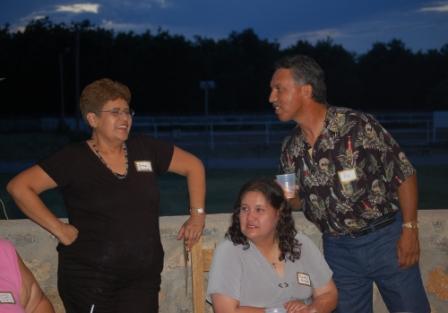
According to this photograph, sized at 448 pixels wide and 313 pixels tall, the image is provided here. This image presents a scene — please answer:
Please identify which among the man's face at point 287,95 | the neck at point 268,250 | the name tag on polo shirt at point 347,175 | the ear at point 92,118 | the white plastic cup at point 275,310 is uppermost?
the man's face at point 287,95

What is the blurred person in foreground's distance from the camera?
260cm

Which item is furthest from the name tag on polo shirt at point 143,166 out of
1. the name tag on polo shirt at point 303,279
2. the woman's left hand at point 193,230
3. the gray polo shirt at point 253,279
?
the name tag on polo shirt at point 303,279

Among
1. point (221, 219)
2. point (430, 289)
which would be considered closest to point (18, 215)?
point (221, 219)

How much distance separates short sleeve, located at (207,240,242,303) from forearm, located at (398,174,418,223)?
0.82m

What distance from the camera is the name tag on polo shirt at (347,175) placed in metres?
2.72

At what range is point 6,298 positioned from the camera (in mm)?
2246

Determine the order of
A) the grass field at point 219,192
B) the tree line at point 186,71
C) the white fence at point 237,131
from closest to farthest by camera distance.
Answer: the grass field at point 219,192 → the white fence at point 237,131 → the tree line at point 186,71

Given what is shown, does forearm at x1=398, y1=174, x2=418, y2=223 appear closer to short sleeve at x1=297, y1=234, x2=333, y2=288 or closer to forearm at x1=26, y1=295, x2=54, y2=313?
short sleeve at x1=297, y1=234, x2=333, y2=288

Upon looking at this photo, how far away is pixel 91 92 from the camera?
2.68m

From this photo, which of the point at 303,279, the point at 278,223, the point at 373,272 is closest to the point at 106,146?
the point at 278,223

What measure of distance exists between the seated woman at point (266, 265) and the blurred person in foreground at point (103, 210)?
1.18 feet

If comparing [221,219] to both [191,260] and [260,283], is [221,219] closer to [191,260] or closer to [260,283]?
[191,260]

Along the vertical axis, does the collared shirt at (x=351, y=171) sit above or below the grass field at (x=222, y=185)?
above

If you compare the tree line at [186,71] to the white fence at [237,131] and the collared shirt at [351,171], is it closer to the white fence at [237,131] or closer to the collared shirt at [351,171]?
the white fence at [237,131]
